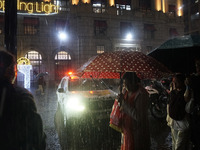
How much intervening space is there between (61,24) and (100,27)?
5831 mm

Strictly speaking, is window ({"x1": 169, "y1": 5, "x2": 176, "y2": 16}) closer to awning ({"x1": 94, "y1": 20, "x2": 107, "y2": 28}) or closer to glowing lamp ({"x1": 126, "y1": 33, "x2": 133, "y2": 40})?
glowing lamp ({"x1": 126, "y1": 33, "x2": 133, "y2": 40})

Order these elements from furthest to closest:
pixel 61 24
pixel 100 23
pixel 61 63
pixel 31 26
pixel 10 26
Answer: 1. pixel 100 23
2. pixel 61 63
3. pixel 61 24
4. pixel 31 26
5. pixel 10 26

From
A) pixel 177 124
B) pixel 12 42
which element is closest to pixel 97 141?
pixel 177 124

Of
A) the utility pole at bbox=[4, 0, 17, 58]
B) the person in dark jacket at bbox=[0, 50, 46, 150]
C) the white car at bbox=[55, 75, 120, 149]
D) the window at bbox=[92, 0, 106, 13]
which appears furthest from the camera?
the window at bbox=[92, 0, 106, 13]

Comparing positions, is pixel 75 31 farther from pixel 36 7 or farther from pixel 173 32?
pixel 173 32

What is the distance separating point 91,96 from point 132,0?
2472cm

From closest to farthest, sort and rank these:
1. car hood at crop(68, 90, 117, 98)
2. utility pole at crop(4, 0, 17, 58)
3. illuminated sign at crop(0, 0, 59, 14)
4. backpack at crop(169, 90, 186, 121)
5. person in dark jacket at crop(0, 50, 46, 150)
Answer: person in dark jacket at crop(0, 50, 46, 150) → backpack at crop(169, 90, 186, 121) → utility pole at crop(4, 0, 17, 58) → car hood at crop(68, 90, 117, 98) → illuminated sign at crop(0, 0, 59, 14)

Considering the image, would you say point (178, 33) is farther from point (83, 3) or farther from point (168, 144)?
point (168, 144)

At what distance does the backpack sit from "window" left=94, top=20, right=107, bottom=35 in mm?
21761

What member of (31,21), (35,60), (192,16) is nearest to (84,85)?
(35,60)

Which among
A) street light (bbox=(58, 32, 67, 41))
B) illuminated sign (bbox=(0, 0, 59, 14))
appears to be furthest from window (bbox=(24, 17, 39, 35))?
street light (bbox=(58, 32, 67, 41))


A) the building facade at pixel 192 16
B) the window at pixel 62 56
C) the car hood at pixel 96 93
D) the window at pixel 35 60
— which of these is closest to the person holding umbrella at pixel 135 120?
the car hood at pixel 96 93

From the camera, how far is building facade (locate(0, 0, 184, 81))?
21.2 meters

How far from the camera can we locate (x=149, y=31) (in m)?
27.1
